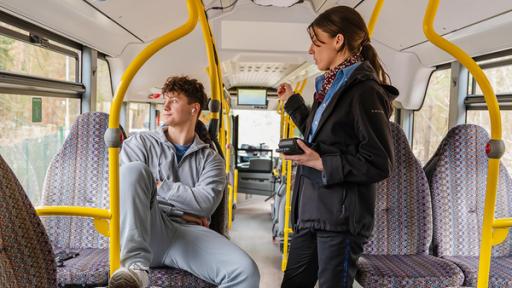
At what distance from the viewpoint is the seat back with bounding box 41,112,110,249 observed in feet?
8.16

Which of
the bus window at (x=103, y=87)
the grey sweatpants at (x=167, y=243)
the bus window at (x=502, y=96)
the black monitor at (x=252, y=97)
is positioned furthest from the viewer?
the black monitor at (x=252, y=97)

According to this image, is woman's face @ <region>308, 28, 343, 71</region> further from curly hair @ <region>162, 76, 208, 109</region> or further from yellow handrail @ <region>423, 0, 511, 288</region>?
curly hair @ <region>162, 76, 208, 109</region>

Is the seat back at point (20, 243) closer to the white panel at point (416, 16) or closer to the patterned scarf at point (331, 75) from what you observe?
the patterned scarf at point (331, 75)

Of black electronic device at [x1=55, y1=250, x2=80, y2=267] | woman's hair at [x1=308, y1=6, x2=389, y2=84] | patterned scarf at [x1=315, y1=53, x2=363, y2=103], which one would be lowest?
black electronic device at [x1=55, y1=250, x2=80, y2=267]

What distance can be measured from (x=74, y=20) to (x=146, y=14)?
763 mm

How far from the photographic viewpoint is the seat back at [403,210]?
8.94 ft

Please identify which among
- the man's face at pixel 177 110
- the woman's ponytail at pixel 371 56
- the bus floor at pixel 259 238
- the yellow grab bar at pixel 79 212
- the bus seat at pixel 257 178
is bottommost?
the bus floor at pixel 259 238

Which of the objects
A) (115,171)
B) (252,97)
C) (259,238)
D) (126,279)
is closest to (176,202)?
(115,171)

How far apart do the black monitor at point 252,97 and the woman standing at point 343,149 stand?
5487 millimetres

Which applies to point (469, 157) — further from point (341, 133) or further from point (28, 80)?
point (28, 80)

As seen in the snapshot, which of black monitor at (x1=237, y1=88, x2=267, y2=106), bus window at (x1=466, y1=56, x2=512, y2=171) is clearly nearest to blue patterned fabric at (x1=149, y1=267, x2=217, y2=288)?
bus window at (x1=466, y1=56, x2=512, y2=171)

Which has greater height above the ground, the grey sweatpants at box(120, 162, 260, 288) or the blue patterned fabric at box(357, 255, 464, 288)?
the grey sweatpants at box(120, 162, 260, 288)

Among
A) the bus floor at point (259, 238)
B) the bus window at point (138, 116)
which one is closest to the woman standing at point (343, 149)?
the bus floor at point (259, 238)

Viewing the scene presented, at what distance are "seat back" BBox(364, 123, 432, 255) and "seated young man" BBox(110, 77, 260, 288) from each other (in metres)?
1.12
